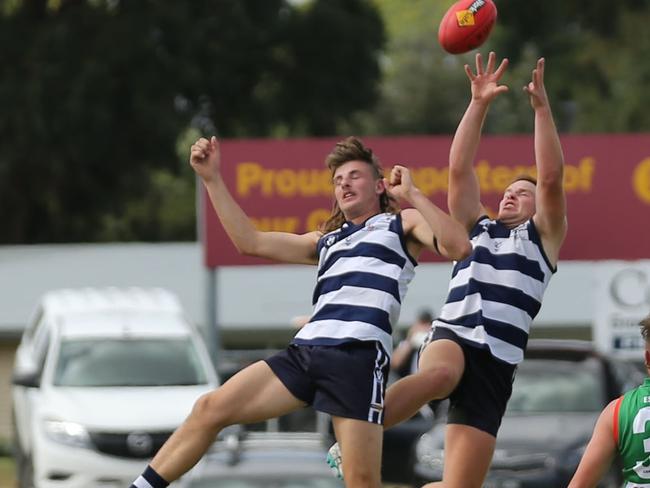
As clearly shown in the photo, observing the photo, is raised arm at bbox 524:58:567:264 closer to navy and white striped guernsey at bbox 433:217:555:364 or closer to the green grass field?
navy and white striped guernsey at bbox 433:217:555:364

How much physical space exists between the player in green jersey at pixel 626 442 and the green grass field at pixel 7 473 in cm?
1450

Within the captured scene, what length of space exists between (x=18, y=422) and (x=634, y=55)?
21.1m

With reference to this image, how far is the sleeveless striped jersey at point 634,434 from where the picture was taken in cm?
639

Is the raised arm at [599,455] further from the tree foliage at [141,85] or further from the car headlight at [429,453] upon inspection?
the tree foliage at [141,85]

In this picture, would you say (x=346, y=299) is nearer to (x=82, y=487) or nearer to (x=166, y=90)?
(x=82, y=487)

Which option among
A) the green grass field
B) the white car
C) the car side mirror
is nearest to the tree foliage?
the green grass field

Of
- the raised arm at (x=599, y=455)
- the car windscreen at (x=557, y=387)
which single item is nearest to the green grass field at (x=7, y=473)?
the car windscreen at (x=557, y=387)

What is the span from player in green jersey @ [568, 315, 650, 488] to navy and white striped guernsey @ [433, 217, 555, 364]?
1325mm

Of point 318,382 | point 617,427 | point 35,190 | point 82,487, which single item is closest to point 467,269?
point 318,382

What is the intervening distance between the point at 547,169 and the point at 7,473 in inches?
615

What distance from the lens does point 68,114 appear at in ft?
106

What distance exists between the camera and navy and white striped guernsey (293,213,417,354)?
24.5 feet

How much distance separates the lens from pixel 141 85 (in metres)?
33.2

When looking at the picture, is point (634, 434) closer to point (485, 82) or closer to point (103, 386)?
point (485, 82)
